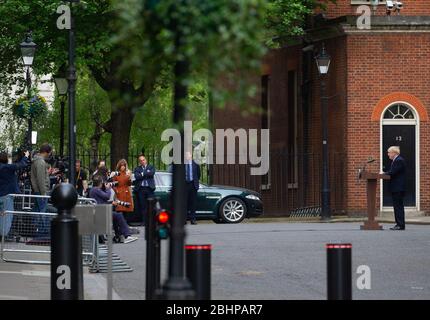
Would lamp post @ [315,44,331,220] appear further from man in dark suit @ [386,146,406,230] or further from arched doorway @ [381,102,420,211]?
man in dark suit @ [386,146,406,230]

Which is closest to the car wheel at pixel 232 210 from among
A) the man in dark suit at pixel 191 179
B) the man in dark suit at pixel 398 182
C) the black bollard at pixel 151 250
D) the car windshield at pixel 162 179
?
the car windshield at pixel 162 179

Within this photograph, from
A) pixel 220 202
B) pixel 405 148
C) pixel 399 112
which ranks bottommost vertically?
pixel 220 202

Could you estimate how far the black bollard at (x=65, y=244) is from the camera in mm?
10648

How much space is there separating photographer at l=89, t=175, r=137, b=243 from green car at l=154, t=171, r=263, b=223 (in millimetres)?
7847

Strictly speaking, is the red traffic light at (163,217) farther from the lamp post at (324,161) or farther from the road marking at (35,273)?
the lamp post at (324,161)

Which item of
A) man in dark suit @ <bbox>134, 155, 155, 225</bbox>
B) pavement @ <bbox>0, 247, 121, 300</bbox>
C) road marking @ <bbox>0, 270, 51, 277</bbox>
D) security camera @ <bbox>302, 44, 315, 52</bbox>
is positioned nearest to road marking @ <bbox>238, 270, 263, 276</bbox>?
pavement @ <bbox>0, 247, 121, 300</bbox>

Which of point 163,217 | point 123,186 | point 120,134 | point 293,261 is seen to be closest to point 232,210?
point 123,186

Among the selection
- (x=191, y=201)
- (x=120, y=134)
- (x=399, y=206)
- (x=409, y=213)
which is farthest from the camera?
(x=120, y=134)

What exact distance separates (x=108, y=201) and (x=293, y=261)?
523cm

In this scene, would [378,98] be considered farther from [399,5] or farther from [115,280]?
[115,280]

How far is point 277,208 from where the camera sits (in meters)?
40.0

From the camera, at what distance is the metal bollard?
372 inches

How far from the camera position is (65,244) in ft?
35.2
